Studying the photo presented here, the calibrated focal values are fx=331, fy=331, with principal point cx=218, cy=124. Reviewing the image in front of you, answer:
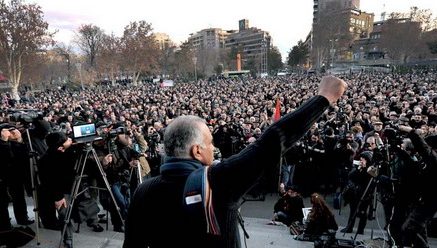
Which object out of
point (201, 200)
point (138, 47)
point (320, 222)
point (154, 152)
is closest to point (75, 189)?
point (201, 200)

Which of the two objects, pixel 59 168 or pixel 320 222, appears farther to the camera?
pixel 320 222

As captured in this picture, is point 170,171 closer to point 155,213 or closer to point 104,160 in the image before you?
point 155,213

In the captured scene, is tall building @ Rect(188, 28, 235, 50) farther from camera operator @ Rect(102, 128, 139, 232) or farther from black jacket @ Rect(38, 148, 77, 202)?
black jacket @ Rect(38, 148, 77, 202)

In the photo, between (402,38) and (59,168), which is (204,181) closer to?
(59,168)

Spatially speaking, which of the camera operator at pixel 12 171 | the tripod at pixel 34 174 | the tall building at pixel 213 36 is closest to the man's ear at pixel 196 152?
the tripod at pixel 34 174

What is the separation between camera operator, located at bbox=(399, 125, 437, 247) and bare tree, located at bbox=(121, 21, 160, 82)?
51.1 meters

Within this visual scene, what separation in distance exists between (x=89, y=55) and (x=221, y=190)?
67.0 meters

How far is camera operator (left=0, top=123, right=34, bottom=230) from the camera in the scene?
15.6 ft

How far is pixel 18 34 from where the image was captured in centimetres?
3005

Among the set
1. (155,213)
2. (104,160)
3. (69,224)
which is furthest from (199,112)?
(155,213)

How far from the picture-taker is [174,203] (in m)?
1.33

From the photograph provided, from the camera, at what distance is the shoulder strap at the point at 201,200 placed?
1255mm

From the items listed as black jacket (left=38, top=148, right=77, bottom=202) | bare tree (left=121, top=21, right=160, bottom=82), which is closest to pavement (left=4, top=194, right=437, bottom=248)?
black jacket (left=38, top=148, right=77, bottom=202)

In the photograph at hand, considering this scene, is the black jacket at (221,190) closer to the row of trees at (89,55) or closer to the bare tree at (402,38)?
the row of trees at (89,55)
